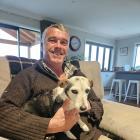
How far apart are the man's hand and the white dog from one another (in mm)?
28

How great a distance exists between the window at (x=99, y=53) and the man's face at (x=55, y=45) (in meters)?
5.56

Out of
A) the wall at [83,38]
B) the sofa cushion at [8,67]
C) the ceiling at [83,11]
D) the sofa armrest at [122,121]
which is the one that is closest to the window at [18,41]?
the ceiling at [83,11]

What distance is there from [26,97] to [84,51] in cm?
561

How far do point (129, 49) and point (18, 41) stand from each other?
15.3 ft

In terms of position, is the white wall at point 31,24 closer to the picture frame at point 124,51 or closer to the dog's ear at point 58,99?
the picture frame at point 124,51

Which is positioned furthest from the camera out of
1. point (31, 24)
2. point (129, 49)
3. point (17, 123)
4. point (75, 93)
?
point (129, 49)

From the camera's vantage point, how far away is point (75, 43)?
5.97m

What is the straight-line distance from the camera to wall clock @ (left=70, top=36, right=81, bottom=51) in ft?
19.2

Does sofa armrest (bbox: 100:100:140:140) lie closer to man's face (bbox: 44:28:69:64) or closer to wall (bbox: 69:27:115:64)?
man's face (bbox: 44:28:69:64)

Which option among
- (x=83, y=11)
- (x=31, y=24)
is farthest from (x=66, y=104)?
(x=31, y=24)

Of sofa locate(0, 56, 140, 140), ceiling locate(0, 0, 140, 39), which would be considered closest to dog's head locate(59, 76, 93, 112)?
sofa locate(0, 56, 140, 140)

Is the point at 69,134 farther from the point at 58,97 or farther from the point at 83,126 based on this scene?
the point at 58,97

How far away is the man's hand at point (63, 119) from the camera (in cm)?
82

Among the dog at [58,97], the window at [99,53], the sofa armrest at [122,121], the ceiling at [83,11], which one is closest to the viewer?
the dog at [58,97]
